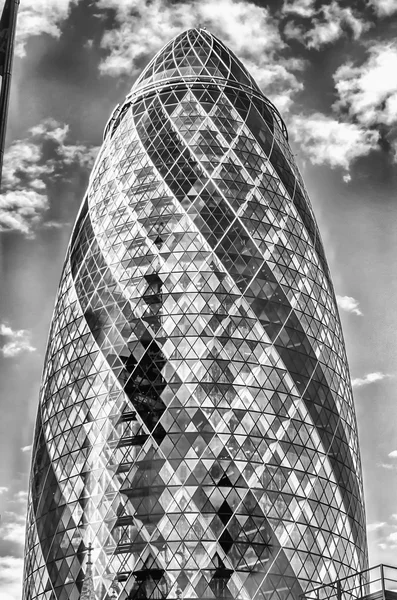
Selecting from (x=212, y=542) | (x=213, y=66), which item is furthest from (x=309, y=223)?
(x=212, y=542)

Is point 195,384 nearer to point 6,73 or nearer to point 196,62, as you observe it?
point 196,62

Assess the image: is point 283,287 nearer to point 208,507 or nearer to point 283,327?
point 283,327

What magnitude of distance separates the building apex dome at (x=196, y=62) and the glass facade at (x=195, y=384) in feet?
5.67

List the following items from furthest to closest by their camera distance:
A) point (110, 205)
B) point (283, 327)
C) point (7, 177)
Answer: point (7, 177), point (110, 205), point (283, 327)

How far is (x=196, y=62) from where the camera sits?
61.3 meters

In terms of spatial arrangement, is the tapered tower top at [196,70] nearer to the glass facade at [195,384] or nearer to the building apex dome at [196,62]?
the building apex dome at [196,62]

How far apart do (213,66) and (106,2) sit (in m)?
8.14

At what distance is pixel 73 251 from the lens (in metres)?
56.7

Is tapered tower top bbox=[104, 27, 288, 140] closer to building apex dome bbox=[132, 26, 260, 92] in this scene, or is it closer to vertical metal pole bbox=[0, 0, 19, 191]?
building apex dome bbox=[132, 26, 260, 92]

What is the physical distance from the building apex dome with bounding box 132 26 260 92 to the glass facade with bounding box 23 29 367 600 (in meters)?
1.73

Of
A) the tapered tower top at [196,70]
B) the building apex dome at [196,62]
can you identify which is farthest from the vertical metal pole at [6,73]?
the building apex dome at [196,62]

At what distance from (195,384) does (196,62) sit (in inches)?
962

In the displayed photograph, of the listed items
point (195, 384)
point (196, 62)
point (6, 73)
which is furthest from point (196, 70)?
point (6, 73)

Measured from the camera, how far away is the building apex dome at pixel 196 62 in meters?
60.5
